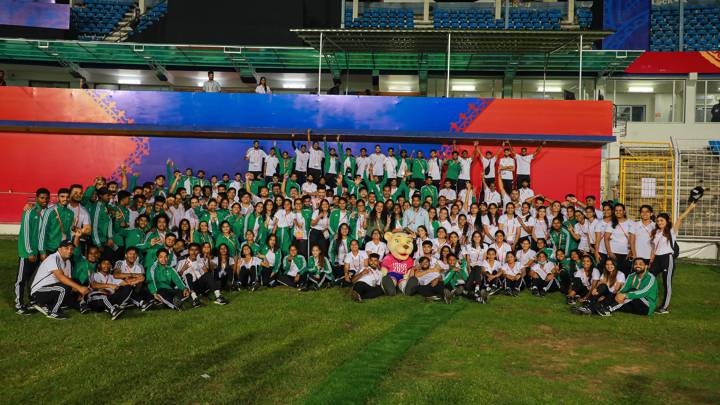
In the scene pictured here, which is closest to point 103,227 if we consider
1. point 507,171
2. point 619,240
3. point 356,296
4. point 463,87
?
point 356,296

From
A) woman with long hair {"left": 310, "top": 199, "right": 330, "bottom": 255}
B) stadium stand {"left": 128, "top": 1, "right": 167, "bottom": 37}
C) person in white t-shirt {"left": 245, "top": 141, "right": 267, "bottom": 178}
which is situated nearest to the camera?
woman with long hair {"left": 310, "top": 199, "right": 330, "bottom": 255}

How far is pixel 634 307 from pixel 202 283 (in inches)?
267

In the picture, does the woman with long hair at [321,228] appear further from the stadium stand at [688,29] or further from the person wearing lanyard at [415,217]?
the stadium stand at [688,29]

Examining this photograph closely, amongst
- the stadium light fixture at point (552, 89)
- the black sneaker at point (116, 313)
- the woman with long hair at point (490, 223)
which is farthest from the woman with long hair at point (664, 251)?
the stadium light fixture at point (552, 89)

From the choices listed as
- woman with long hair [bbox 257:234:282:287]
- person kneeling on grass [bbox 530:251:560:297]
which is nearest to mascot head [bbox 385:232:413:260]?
woman with long hair [bbox 257:234:282:287]

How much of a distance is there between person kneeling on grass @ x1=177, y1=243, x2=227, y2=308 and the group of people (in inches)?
0.8

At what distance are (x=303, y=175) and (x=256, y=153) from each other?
4.88 ft

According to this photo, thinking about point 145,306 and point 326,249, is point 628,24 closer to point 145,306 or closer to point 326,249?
point 326,249

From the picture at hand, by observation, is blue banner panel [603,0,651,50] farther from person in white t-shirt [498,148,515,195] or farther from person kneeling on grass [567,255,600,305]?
person kneeling on grass [567,255,600,305]

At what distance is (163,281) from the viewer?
28.0 feet

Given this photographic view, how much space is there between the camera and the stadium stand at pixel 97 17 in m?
25.7

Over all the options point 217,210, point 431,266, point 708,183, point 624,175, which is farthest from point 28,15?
point 708,183

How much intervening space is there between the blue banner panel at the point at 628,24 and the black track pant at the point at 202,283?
21421 mm

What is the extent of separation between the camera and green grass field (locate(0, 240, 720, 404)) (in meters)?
4.96
